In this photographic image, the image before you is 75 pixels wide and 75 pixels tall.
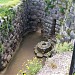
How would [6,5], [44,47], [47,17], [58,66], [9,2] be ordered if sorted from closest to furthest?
1. [58,66]
2. [6,5]
3. [9,2]
4. [44,47]
5. [47,17]

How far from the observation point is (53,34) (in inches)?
589

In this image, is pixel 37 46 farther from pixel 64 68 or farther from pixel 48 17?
pixel 64 68

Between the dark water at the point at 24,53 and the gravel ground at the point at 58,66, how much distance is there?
4.30 meters

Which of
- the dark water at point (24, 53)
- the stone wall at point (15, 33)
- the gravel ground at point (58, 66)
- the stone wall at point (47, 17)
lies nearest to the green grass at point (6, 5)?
the stone wall at point (15, 33)

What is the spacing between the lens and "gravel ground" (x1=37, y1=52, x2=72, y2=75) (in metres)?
6.96

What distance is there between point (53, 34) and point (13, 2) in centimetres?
365

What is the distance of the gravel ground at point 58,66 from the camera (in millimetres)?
6957

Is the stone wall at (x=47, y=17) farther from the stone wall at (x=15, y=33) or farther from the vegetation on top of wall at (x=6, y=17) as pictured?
the vegetation on top of wall at (x=6, y=17)

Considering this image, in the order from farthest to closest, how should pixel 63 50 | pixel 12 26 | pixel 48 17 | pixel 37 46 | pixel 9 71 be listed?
pixel 48 17
pixel 37 46
pixel 12 26
pixel 9 71
pixel 63 50

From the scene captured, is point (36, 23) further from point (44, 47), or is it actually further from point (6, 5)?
point (6, 5)

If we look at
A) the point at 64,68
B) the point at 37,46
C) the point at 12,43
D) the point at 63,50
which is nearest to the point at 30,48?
the point at 37,46

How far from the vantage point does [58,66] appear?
7.27 m

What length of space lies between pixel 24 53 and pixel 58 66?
20.5ft

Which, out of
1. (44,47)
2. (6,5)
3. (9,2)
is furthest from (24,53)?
(9,2)
